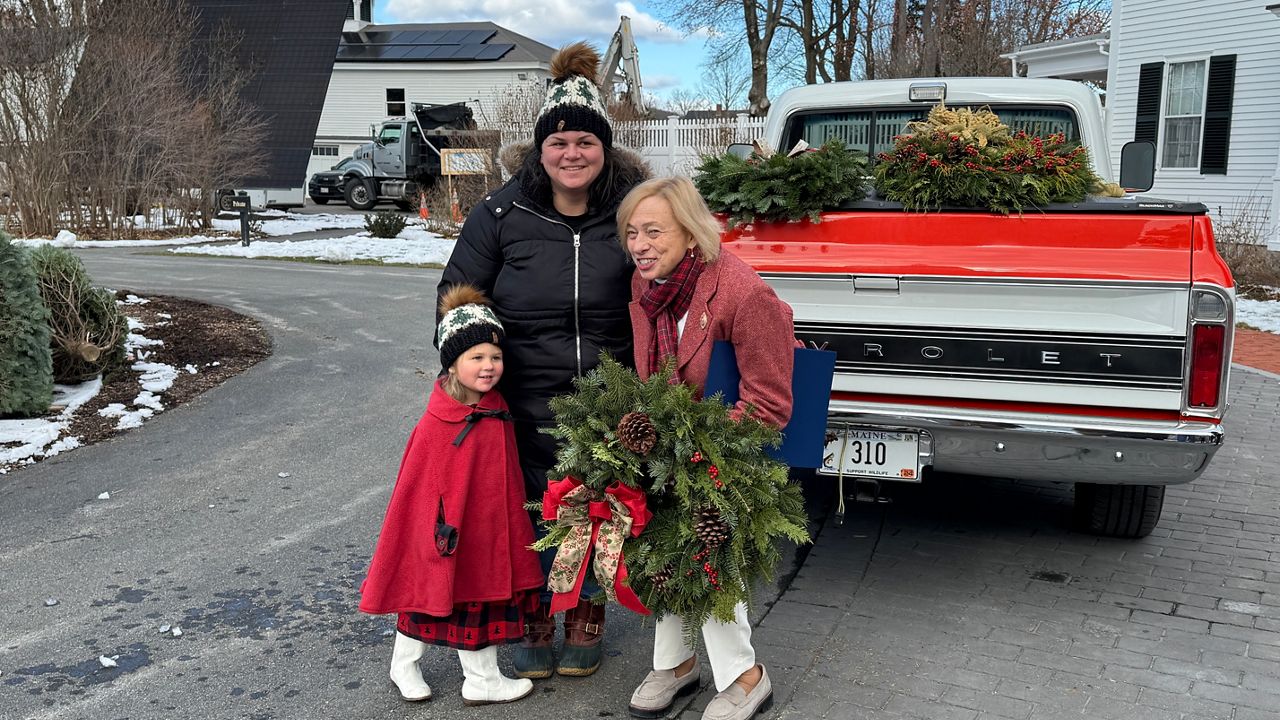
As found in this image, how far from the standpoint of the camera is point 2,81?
2141cm

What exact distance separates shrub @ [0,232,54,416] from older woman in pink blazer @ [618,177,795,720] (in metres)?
5.15

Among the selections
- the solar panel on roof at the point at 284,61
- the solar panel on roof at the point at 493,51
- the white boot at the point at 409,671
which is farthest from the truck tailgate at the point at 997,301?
the solar panel on roof at the point at 493,51

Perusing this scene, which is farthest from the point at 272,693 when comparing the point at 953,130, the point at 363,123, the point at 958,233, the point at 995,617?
the point at 363,123

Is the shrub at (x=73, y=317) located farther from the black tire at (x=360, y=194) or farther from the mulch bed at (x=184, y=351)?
the black tire at (x=360, y=194)

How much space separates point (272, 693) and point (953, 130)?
11.7 ft

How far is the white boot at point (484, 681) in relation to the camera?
373 cm

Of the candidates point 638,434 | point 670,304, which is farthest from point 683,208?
point 638,434

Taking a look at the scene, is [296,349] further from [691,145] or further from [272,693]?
[691,145]

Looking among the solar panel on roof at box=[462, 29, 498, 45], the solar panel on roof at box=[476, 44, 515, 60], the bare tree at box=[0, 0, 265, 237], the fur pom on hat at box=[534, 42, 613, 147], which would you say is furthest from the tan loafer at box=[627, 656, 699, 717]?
the solar panel on roof at box=[462, 29, 498, 45]

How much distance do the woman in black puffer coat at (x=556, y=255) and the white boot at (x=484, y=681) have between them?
655 mm

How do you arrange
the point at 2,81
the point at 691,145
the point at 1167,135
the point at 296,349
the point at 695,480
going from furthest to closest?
the point at 691,145, the point at 2,81, the point at 1167,135, the point at 296,349, the point at 695,480

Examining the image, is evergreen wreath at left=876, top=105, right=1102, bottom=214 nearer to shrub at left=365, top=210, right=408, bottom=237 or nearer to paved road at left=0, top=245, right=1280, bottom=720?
paved road at left=0, top=245, right=1280, bottom=720

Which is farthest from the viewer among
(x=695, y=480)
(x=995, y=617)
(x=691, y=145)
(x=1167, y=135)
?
(x=691, y=145)

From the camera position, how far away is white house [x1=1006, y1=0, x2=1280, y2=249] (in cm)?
1744
